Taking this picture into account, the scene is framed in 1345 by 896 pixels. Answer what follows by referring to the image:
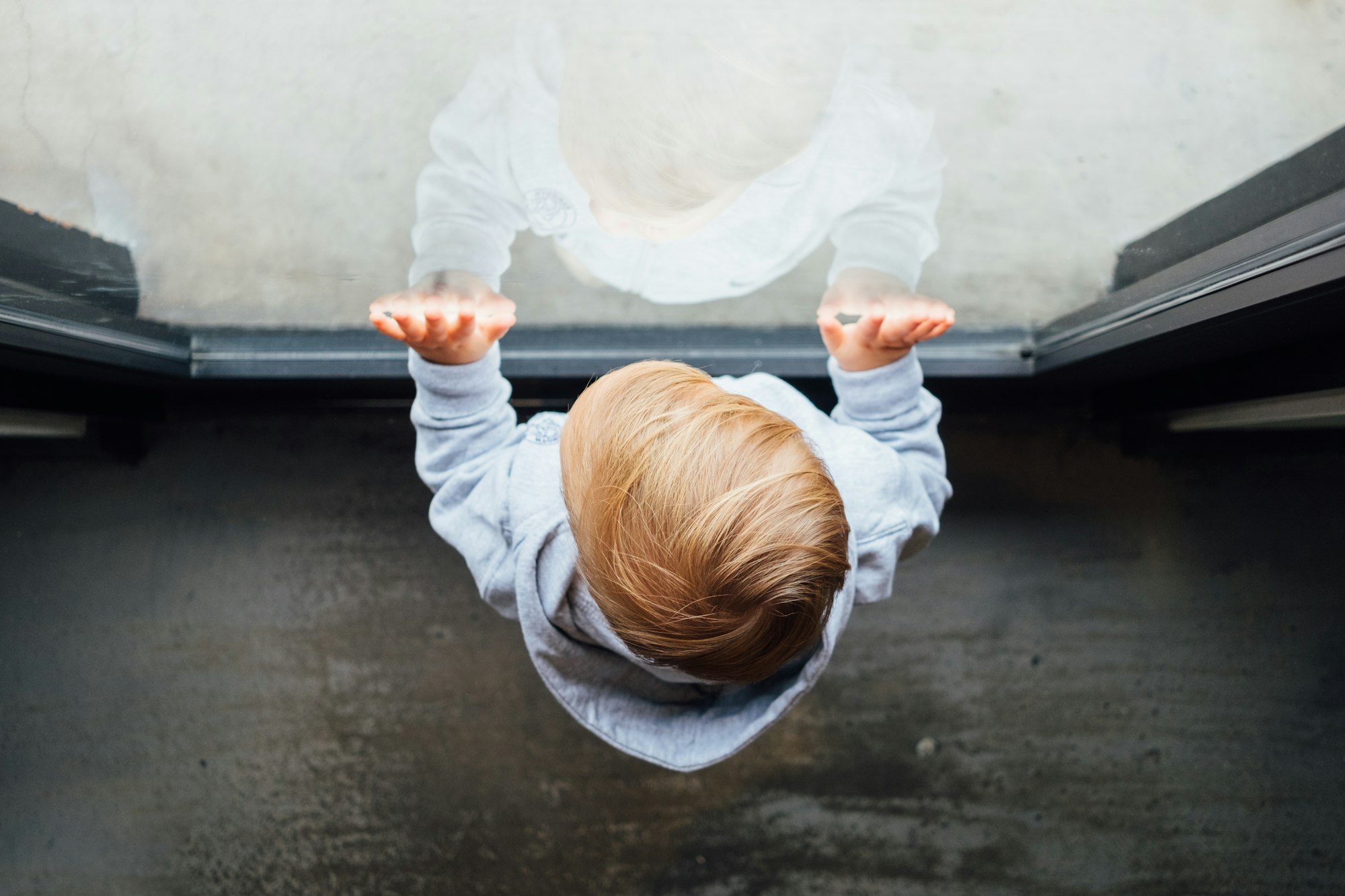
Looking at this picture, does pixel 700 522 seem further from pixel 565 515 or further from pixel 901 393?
pixel 901 393

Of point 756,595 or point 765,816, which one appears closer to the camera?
point 756,595

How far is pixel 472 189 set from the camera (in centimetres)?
71

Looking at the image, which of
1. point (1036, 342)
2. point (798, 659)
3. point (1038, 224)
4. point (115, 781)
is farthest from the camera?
point (115, 781)

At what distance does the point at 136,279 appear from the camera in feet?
2.56

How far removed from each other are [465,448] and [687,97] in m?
0.38

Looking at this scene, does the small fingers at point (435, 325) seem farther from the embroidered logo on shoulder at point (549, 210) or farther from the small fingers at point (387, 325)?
the embroidered logo on shoulder at point (549, 210)

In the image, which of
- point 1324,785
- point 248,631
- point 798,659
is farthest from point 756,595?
point 1324,785

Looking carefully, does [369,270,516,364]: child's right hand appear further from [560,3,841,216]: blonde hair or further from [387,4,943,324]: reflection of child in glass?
[560,3,841,216]: blonde hair

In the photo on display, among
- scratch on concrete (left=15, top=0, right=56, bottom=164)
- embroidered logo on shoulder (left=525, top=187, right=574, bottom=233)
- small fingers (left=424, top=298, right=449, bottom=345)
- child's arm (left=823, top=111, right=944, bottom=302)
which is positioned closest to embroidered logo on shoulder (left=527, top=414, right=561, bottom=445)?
small fingers (left=424, top=298, right=449, bottom=345)

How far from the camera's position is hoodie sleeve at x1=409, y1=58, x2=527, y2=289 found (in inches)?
27.0

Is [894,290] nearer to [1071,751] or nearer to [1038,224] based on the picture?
[1038,224]

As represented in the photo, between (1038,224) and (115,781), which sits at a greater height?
(1038,224)

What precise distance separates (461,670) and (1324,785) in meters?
1.37

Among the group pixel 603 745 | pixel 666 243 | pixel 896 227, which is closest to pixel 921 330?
pixel 896 227
